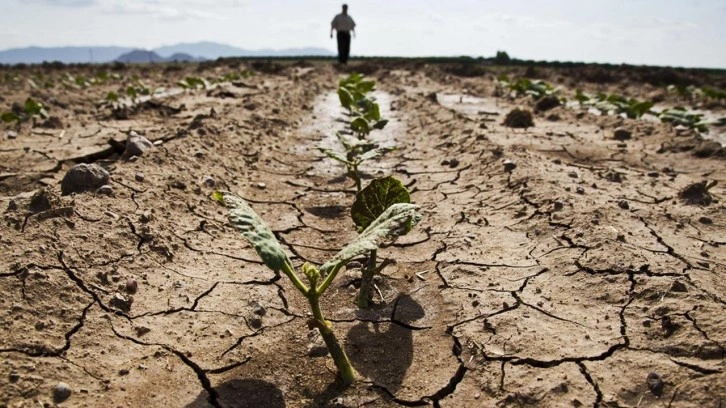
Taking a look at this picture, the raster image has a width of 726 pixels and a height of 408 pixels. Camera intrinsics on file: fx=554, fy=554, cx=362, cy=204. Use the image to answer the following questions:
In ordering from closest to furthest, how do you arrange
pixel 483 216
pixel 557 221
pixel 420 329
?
1. pixel 420 329
2. pixel 557 221
3. pixel 483 216

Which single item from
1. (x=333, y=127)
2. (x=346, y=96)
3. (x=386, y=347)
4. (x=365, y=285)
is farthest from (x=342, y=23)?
(x=386, y=347)

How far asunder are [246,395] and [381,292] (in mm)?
989

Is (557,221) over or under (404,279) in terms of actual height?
over

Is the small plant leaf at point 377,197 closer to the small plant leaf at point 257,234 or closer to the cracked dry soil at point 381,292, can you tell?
the cracked dry soil at point 381,292

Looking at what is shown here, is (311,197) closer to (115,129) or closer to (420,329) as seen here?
(420,329)

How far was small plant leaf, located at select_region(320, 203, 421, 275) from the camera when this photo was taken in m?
2.04

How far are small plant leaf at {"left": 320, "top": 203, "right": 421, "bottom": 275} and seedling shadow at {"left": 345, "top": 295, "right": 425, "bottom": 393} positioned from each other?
47 cm

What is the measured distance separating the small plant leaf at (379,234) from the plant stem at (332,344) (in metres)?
0.12

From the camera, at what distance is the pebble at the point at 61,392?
76.7 inches

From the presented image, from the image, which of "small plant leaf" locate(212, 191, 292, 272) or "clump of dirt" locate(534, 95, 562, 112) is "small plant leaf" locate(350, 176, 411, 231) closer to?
"small plant leaf" locate(212, 191, 292, 272)

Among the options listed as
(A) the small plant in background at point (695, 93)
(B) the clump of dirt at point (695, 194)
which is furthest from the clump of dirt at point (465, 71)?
(B) the clump of dirt at point (695, 194)

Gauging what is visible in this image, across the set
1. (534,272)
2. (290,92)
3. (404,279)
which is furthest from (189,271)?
(290,92)

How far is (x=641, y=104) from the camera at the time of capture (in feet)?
26.7

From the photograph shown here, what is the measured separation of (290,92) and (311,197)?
18.8 feet
